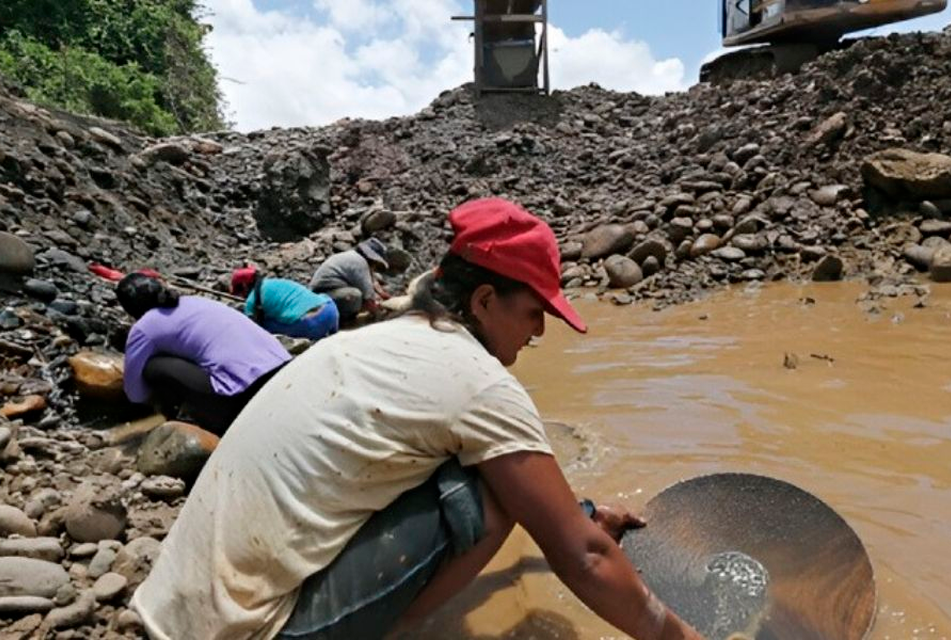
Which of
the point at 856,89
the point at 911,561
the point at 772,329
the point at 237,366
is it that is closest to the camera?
the point at 911,561

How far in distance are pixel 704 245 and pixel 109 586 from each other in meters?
6.37

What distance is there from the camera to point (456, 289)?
5.32 ft

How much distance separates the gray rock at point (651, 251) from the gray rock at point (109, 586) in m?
6.12

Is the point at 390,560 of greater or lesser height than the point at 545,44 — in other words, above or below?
below

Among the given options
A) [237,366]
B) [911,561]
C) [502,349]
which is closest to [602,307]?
[237,366]

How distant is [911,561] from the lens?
2299mm

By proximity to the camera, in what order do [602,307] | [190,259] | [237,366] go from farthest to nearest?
[190,259] → [602,307] → [237,366]

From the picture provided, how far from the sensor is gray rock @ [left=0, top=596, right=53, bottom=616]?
1924 mm

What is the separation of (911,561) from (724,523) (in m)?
0.66

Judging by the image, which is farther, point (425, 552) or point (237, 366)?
point (237, 366)

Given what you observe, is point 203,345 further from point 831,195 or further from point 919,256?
point 831,195

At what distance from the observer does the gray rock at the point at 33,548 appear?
7.14ft

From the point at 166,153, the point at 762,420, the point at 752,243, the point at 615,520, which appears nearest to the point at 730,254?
the point at 752,243

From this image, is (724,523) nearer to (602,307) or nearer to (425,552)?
(425,552)
